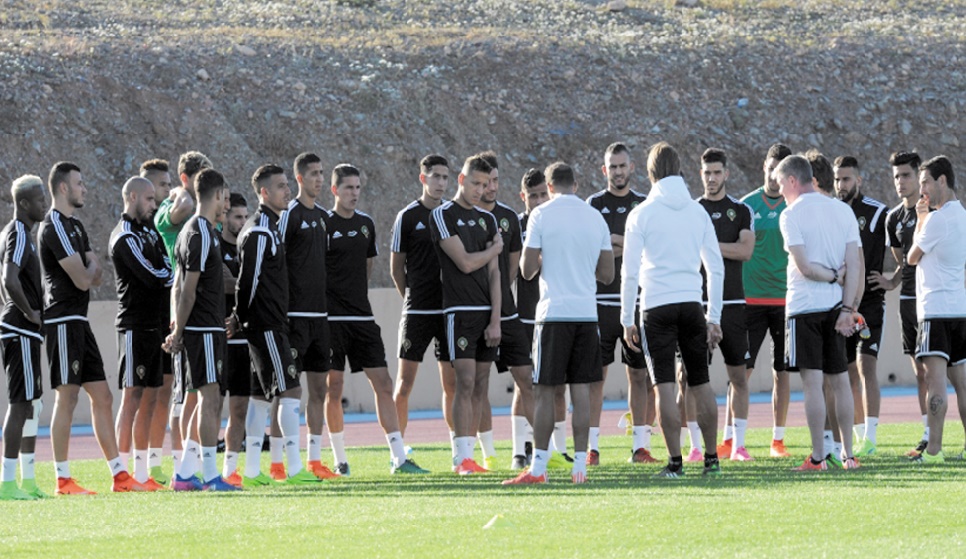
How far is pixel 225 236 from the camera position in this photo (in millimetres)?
11922

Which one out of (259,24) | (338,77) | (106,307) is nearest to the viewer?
(106,307)

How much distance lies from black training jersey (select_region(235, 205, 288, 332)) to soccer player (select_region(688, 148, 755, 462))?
3734mm

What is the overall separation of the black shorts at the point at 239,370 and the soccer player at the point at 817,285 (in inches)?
163

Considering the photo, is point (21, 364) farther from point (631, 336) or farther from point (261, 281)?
point (631, 336)

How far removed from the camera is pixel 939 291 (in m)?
11.6

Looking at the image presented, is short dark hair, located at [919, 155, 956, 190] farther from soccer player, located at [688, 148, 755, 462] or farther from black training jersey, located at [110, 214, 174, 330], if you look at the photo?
black training jersey, located at [110, 214, 174, 330]

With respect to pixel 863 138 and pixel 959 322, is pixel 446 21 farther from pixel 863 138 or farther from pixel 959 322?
pixel 959 322

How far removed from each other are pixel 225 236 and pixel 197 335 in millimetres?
1663

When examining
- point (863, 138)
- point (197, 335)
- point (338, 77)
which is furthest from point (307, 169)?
point (863, 138)

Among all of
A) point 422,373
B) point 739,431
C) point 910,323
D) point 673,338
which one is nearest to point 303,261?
point 673,338

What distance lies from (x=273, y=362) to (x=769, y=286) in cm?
462

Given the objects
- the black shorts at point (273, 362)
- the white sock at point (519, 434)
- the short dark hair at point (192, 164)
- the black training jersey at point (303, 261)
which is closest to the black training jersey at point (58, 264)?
the short dark hair at point (192, 164)

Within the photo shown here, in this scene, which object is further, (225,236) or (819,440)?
(225,236)

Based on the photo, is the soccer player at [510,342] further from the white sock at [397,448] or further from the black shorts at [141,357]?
the black shorts at [141,357]
